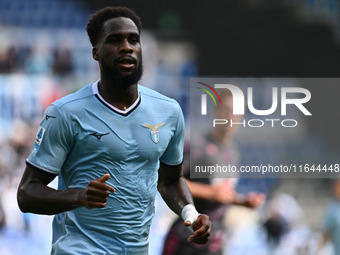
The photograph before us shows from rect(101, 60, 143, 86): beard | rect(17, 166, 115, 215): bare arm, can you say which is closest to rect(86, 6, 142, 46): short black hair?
rect(101, 60, 143, 86): beard

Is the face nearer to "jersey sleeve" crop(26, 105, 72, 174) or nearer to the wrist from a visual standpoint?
"jersey sleeve" crop(26, 105, 72, 174)

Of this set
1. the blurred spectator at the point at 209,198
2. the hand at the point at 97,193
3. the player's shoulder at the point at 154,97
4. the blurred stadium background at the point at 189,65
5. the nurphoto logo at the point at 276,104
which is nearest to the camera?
the hand at the point at 97,193

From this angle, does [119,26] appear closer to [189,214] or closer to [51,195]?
[51,195]

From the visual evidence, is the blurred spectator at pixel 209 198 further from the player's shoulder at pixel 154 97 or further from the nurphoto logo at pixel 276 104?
the nurphoto logo at pixel 276 104

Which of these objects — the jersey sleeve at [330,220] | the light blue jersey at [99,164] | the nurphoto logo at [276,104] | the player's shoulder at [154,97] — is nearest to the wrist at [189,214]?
the light blue jersey at [99,164]

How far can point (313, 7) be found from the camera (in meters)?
19.6

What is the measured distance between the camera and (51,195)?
3180 mm

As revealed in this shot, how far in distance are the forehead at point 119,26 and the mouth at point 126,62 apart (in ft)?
0.46

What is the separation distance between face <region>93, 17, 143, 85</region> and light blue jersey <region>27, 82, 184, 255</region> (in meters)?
A: 0.16

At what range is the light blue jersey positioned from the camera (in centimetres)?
330

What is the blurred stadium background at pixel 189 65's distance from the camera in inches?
445

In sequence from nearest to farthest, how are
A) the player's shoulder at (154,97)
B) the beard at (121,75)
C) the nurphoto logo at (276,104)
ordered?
the beard at (121,75), the player's shoulder at (154,97), the nurphoto logo at (276,104)

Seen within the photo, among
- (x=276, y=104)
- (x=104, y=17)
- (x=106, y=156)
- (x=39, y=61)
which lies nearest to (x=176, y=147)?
(x=106, y=156)

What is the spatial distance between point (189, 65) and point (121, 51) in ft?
42.8
